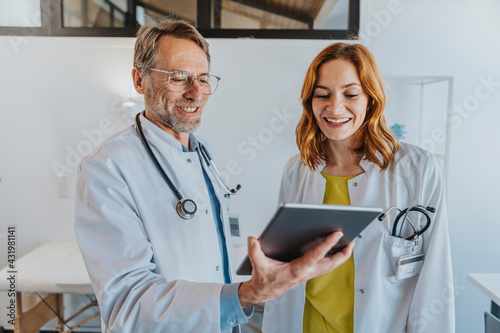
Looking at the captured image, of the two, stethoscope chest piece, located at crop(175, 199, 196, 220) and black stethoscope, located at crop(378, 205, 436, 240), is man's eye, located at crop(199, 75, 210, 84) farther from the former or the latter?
black stethoscope, located at crop(378, 205, 436, 240)

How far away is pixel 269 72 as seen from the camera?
255 cm

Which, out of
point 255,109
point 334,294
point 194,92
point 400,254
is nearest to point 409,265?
point 400,254

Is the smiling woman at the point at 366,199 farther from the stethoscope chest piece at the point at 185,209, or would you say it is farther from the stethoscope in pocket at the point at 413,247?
the stethoscope chest piece at the point at 185,209

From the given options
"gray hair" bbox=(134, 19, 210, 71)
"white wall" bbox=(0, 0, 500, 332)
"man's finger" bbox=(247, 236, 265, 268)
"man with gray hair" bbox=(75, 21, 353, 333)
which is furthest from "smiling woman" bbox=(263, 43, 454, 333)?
"white wall" bbox=(0, 0, 500, 332)

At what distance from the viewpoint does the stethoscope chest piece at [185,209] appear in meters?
1.11

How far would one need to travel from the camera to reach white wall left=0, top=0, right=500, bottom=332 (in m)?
2.47

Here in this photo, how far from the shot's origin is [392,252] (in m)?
1.18

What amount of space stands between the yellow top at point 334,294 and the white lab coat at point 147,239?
35 centimetres

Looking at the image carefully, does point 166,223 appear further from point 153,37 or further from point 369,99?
point 369,99

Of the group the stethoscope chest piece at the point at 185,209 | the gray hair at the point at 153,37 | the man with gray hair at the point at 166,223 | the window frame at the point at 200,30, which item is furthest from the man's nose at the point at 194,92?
the window frame at the point at 200,30

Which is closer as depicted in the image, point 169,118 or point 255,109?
point 169,118

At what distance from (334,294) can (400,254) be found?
0.26 meters

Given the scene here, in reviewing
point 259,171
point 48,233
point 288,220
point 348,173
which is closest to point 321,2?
point 259,171

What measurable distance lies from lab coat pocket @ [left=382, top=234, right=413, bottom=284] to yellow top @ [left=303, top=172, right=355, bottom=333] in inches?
4.2
